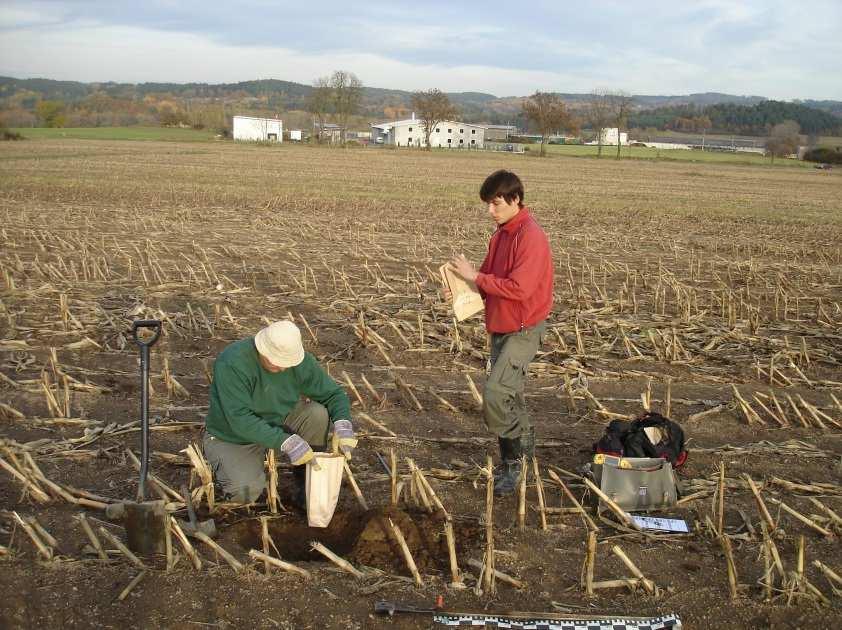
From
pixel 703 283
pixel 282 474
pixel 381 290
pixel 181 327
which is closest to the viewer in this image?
pixel 282 474

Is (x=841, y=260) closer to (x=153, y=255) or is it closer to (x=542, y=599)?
(x=153, y=255)

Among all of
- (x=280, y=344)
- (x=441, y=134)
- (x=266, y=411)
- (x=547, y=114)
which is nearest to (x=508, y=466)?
(x=266, y=411)

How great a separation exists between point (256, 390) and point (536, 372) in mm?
3252

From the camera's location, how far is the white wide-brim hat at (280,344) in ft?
14.4

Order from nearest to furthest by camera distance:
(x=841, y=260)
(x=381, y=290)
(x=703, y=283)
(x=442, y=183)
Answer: (x=381, y=290) < (x=703, y=283) < (x=841, y=260) < (x=442, y=183)

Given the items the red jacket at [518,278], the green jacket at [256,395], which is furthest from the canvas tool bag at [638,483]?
the green jacket at [256,395]

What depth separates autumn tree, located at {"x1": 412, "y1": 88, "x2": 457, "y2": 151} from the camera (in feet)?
276

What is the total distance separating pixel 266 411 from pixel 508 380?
1.49 m

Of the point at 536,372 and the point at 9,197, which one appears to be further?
the point at 9,197

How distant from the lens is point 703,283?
39.6ft

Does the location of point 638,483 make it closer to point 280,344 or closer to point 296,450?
point 296,450

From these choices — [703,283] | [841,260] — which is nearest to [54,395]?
[703,283]

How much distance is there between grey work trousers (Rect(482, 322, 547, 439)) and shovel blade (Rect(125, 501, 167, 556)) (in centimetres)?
196

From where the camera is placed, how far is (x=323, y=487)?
446cm
